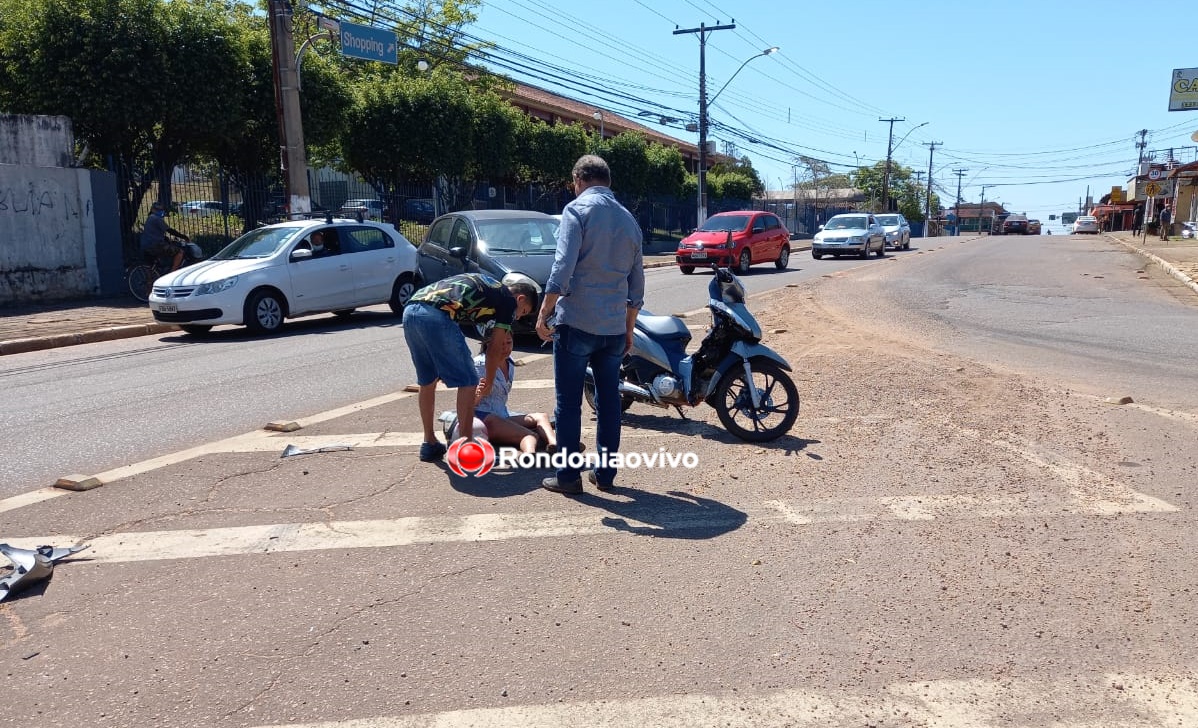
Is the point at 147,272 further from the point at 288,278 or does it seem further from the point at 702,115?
the point at 702,115

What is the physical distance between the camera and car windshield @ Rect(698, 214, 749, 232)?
22.3 metres

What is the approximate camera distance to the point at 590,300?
180 inches

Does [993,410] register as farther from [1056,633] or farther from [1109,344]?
[1109,344]

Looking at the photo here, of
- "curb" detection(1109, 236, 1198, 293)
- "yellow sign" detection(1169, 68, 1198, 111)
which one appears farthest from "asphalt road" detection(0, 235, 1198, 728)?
"yellow sign" detection(1169, 68, 1198, 111)

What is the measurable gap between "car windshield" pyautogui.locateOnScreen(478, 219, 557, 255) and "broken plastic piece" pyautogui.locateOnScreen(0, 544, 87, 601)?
691cm

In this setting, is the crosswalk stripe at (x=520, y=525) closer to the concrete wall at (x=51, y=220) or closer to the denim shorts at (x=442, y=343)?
the denim shorts at (x=442, y=343)

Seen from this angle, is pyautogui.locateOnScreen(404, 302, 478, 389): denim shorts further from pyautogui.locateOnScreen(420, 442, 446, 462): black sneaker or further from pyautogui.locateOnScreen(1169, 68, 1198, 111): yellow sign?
pyautogui.locateOnScreen(1169, 68, 1198, 111): yellow sign

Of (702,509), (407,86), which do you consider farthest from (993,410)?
(407,86)

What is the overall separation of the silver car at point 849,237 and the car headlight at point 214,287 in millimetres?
20887

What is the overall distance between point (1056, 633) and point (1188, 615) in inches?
24.0

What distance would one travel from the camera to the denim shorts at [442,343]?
5.02m

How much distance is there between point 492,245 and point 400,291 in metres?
3.76

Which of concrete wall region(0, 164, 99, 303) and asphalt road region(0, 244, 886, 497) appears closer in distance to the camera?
asphalt road region(0, 244, 886, 497)

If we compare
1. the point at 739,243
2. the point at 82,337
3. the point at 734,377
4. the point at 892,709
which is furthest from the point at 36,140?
the point at 892,709
